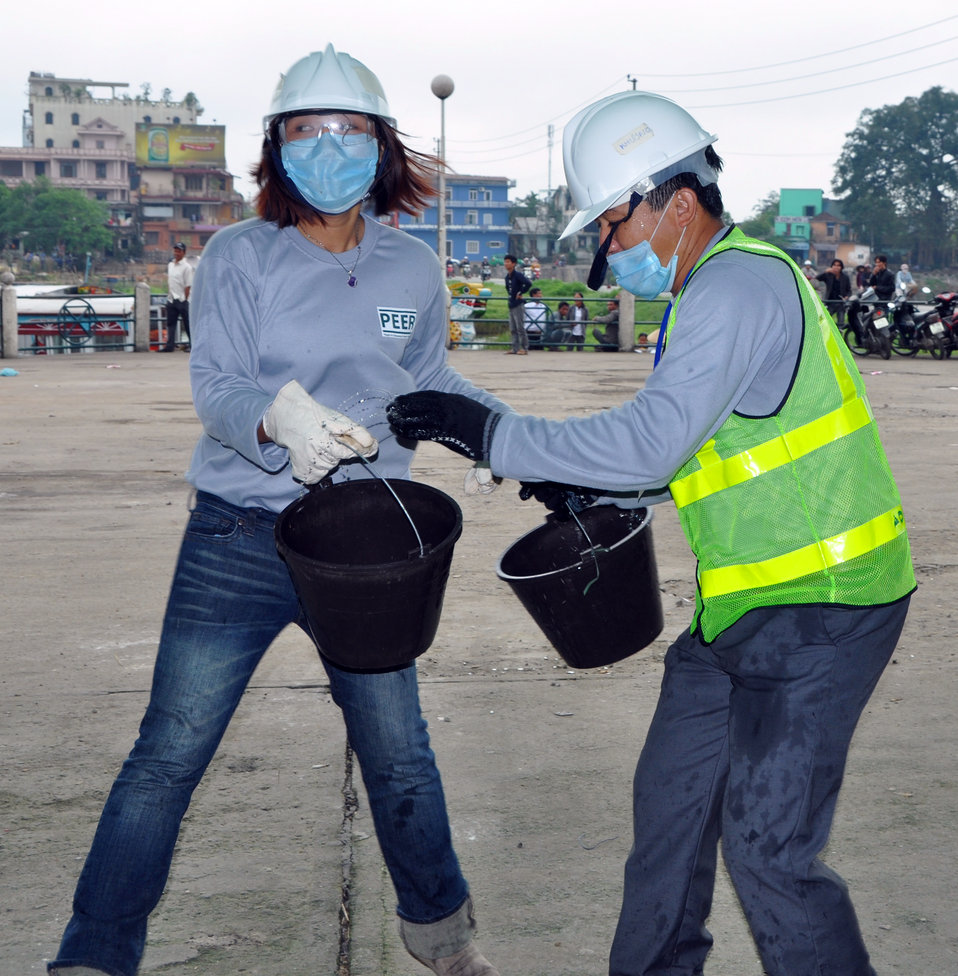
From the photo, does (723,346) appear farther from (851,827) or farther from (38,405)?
(38,405)

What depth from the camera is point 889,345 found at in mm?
21578

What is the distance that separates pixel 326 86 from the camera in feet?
8.44

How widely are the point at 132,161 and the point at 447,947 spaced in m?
116

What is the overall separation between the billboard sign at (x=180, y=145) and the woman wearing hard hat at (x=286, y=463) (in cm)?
10701

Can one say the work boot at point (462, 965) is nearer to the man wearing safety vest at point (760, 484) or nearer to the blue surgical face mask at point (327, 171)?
the man wearing safety vest at point (760, 484)

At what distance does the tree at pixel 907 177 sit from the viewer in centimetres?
10025

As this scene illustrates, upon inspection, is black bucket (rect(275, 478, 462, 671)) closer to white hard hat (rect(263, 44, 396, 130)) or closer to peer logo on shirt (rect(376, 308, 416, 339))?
peer logo on shirt (rect(376, 308, 416, 339))

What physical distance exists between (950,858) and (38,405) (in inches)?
475

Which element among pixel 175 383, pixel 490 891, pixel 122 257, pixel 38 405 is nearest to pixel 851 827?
pixel 490 891

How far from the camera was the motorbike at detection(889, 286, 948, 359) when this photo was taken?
21406 millimetres

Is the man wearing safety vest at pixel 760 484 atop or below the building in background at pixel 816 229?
below

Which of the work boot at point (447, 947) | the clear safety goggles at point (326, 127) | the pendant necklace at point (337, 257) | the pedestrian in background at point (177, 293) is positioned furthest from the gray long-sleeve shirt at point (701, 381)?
the pedestrian in background at point (177, 293)

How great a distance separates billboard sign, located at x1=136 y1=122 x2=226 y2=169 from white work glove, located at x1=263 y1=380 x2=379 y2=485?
107436 mm

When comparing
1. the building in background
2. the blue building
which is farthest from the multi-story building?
the building in background
